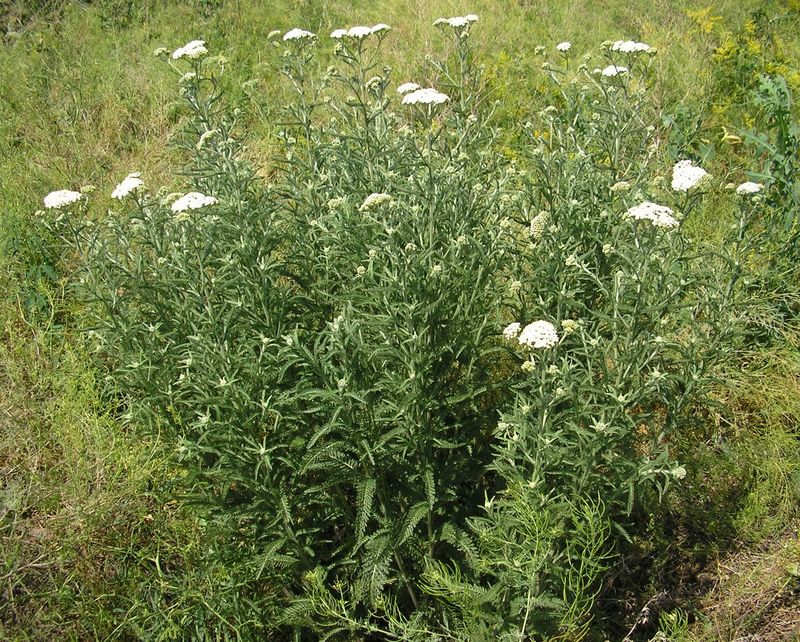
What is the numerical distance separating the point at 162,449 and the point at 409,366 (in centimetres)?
157

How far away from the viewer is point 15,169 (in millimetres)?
6355

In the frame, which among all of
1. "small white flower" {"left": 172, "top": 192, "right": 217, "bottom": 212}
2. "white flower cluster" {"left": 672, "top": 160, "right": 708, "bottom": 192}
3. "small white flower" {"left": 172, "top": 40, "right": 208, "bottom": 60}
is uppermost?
"small white flower" {"left": 172, "top": 40, "right": 208, "bottom": 60}

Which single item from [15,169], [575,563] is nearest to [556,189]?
[575,563]

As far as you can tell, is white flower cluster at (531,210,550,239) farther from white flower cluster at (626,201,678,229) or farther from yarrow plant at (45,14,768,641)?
white flower cluster at (626,201,678,229)

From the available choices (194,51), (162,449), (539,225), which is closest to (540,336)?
(539,225)

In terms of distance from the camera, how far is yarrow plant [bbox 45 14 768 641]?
286cm

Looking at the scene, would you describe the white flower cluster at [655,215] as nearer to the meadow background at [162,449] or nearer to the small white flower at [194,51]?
the meadow background at [162,449]

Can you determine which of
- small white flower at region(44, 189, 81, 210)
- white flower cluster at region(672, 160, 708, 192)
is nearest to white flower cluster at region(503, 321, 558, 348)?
white flower cluster at region(672, 160, 708, 192)

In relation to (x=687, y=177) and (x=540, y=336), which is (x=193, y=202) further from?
(x=687, y=177)

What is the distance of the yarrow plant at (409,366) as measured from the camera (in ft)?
9.37

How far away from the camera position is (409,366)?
288 centimetres

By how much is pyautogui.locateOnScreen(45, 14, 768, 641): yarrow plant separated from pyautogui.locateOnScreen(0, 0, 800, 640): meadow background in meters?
0.29

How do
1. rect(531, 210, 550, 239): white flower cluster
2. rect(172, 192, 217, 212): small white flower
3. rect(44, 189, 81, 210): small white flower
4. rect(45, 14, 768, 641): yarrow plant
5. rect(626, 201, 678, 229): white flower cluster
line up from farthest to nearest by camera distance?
1. rect(44, 189, 81, 210): small white flower
2. rect(531, 210, 550, 239): white flower cluster
3. rect(172, 192, 217, 212): small white flower
4. rect(45, 14, 768, 641): yarrow plant
5. rect(626, 201, 678, 229): white flower cluster

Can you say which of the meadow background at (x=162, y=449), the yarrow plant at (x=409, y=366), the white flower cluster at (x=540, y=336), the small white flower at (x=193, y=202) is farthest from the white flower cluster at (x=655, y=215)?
the small white flower at (x=193, y=202)
